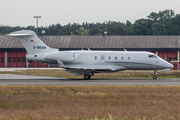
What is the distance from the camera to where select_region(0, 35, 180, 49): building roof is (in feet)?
226

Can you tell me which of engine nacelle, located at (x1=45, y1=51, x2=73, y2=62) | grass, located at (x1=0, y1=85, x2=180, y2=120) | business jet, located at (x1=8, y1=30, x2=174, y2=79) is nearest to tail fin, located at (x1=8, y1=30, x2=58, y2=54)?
business jet, located at (x1=8, y1=30, x2=174, y2=79)

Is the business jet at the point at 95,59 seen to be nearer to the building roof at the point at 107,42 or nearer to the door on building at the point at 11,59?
the building roof at the point at 107,42

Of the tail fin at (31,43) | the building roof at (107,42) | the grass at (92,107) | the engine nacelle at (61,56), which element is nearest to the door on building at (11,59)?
the building roof at (107,42)

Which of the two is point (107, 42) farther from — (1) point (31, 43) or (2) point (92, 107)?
(2) point (92, 107)

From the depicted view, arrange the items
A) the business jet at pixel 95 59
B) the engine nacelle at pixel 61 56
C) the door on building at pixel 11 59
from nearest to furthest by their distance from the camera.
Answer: the engine nacelle at pixel 61 56
the business jet at pixel 95 59
the door on building at pixel 11 59

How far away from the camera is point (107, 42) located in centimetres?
7088

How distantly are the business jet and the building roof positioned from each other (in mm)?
32448

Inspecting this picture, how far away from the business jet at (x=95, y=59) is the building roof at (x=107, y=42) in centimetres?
3245

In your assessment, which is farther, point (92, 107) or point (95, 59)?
point (95, 59)

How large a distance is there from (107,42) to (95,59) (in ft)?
114

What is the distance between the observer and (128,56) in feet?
119

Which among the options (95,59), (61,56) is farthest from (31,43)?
(95,59)

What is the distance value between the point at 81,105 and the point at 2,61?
A: 59.2 meters

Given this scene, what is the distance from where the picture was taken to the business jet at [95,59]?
36.0 meters
